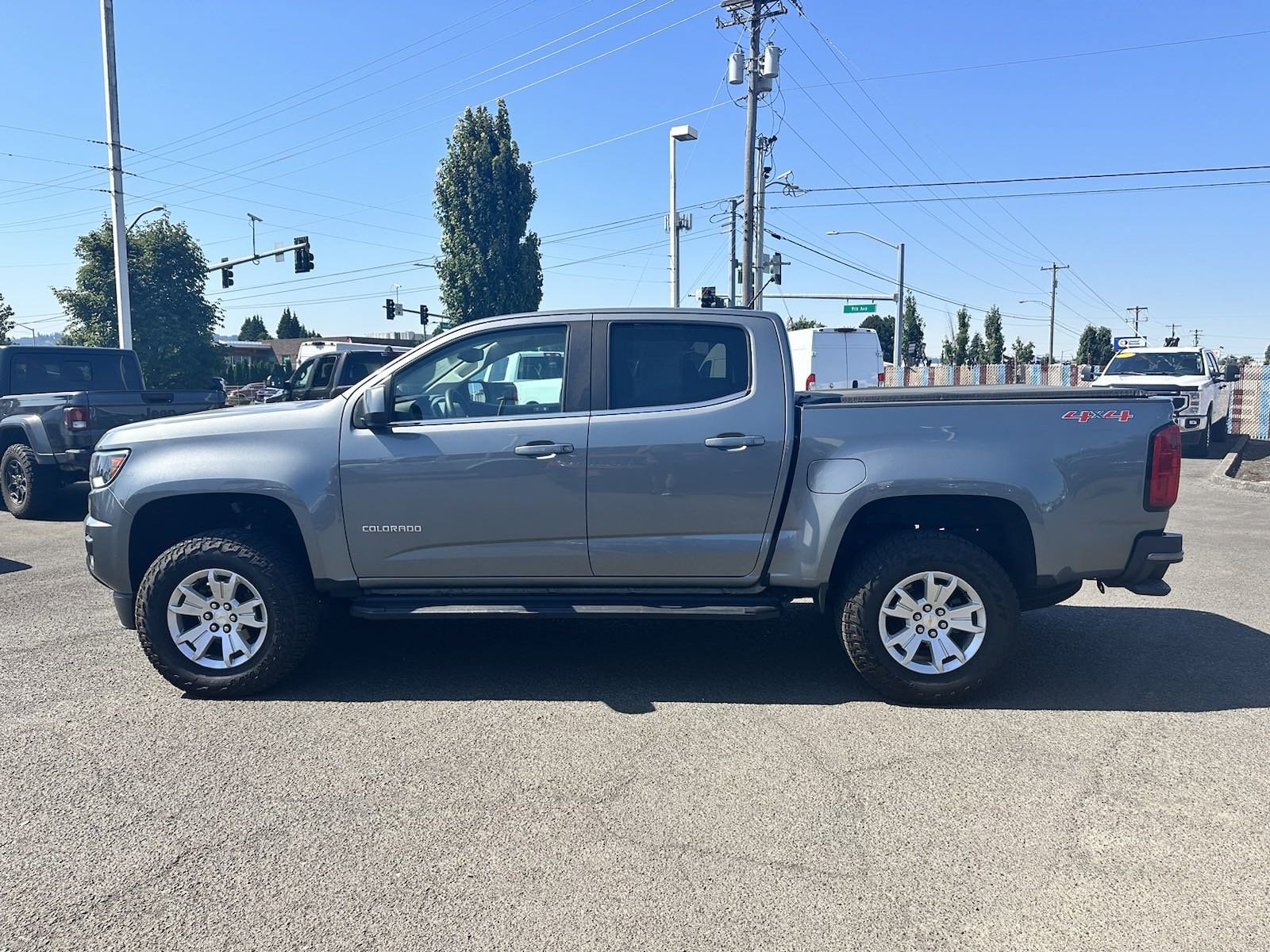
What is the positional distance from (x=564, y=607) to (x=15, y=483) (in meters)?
9.12

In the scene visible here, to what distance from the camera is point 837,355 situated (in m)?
21.3

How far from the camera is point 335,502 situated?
478 centimetres

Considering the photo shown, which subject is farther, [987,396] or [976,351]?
[976,351]

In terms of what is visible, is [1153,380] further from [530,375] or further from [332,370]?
[530,375]

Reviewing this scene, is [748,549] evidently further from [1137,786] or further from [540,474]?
[1137,786]

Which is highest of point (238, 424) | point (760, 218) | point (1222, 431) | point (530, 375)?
point (760, 218)

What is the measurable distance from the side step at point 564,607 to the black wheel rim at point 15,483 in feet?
26.5

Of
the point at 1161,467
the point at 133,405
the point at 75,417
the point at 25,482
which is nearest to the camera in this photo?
the point at 1161,467

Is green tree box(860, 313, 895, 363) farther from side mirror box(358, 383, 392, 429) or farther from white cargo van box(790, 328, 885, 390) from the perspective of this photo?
side mirror box(358, 383, 392, 429)

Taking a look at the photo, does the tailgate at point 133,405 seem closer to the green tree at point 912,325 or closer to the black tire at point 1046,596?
the black tire at point 1046,596

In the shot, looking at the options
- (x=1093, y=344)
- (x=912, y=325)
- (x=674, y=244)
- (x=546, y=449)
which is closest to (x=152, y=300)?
(x=674, y=244)

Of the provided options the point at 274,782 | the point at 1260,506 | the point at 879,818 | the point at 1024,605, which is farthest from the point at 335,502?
the point at 1260,506

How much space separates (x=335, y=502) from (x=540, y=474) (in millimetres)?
1027

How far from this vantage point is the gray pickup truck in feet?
15.1
